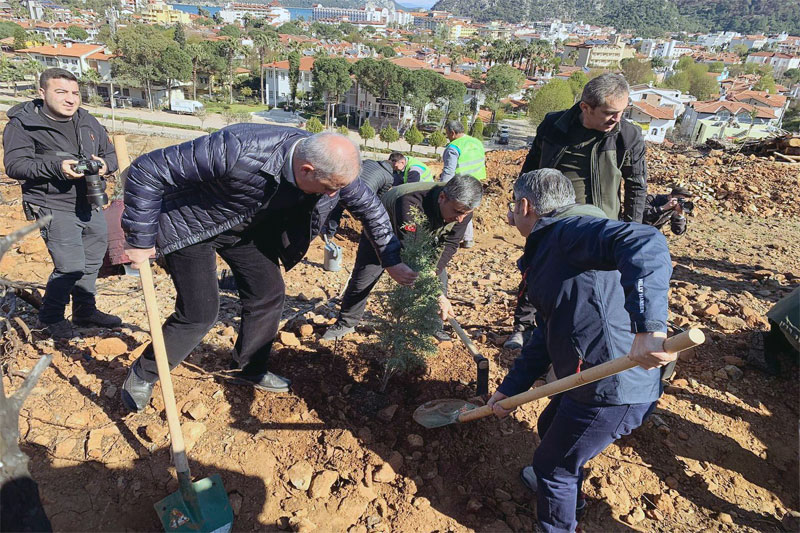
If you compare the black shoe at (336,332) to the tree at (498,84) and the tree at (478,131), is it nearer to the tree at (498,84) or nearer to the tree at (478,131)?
the tree at (478,131)

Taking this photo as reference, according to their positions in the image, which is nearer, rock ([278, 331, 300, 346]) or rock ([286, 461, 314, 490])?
rock ([286, 461, 314, 490])

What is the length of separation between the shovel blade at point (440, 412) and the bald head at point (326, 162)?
1.53 meters

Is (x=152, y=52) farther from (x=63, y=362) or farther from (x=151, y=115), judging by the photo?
(x=63, y=362)

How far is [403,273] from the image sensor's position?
2.90 metres

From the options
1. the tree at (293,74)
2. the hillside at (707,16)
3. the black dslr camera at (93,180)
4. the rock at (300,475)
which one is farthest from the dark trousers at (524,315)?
the hillside at (707,16)

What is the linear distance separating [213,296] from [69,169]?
5.20ft

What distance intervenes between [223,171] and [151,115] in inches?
1748

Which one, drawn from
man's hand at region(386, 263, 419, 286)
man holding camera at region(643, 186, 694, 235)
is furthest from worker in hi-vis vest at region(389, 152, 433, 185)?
man's hand at region(386, 263, 419, 286)

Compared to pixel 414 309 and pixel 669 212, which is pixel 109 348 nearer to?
pixel 414 309

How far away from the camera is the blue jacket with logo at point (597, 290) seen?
1.61 meters

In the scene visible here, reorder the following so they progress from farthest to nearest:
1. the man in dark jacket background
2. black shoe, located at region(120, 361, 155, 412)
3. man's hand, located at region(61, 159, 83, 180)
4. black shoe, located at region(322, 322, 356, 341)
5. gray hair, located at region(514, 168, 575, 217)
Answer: black shoe, located at region(322, 322, 356, 341) → the man in dark jacket background → man's hand, located at region(61, 159, 83, 180) → black shoe, located at region(120, 361, 155, 412) → gray hair, located at region(514, 168, 575, 217)

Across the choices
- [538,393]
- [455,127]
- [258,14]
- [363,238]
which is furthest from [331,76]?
[258,14]

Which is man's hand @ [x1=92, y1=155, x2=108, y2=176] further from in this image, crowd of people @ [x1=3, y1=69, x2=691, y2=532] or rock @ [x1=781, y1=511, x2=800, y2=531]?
rock @ [x1=781, y1=511, x2=800, y2=531]

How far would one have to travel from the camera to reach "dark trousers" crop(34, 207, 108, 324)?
3.52m
